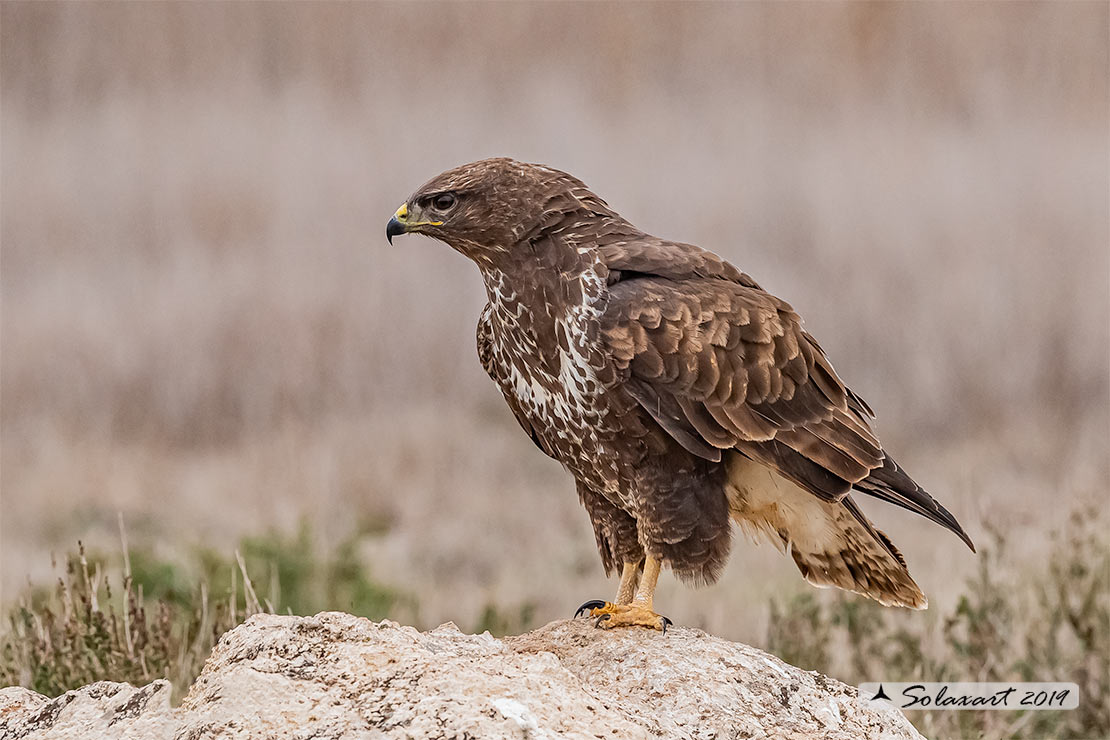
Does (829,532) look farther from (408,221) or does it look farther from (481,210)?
(408,221)

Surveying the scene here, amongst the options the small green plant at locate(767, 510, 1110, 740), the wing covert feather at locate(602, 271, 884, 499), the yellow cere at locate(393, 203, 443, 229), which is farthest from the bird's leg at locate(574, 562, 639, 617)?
the small green plant at locate(767, 510, 1110, 740)

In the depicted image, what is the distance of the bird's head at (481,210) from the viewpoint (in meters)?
3.42

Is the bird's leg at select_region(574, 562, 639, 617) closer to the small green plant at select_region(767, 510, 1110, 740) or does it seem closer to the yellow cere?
the yellow cere

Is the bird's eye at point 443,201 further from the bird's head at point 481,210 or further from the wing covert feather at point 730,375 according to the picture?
the wing covert feather at point 730,375

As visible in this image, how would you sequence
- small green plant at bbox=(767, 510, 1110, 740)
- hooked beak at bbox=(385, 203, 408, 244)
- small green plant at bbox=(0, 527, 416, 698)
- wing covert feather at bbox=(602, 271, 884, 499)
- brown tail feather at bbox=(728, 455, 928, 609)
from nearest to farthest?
wing covert feather at bbox=(602, 271, 884, 499) → hooked beak at bbox=(385, 203, 408, 244) → brown tail feather at bbox=(728, 455, 928, 609) → small green plant at bbox=(0, 527, 416, 698) → small green plant at bbox=(767, 510, 1110, 740)

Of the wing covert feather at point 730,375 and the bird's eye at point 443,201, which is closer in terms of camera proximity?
the wing covert feather at point 730,375

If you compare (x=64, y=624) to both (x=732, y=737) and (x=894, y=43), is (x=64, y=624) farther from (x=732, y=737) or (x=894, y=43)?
(x=894, y=43)

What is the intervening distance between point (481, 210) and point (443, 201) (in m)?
0.12

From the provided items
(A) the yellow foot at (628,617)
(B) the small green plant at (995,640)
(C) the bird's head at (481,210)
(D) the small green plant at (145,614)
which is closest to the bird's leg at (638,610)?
(A) the yellow foot at (628,617)

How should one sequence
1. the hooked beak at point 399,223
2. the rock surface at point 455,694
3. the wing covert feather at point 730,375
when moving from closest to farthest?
the rock surface at point 455,694 < the wing covert feather at point 730,375 < the hooked beak at point 399,223

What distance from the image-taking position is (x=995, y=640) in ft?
17.6

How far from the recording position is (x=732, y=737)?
2.72 m

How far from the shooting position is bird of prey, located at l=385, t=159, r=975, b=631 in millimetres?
3289

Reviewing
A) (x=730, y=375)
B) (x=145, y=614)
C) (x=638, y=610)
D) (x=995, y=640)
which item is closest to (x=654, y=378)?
(x=730, y=375)
